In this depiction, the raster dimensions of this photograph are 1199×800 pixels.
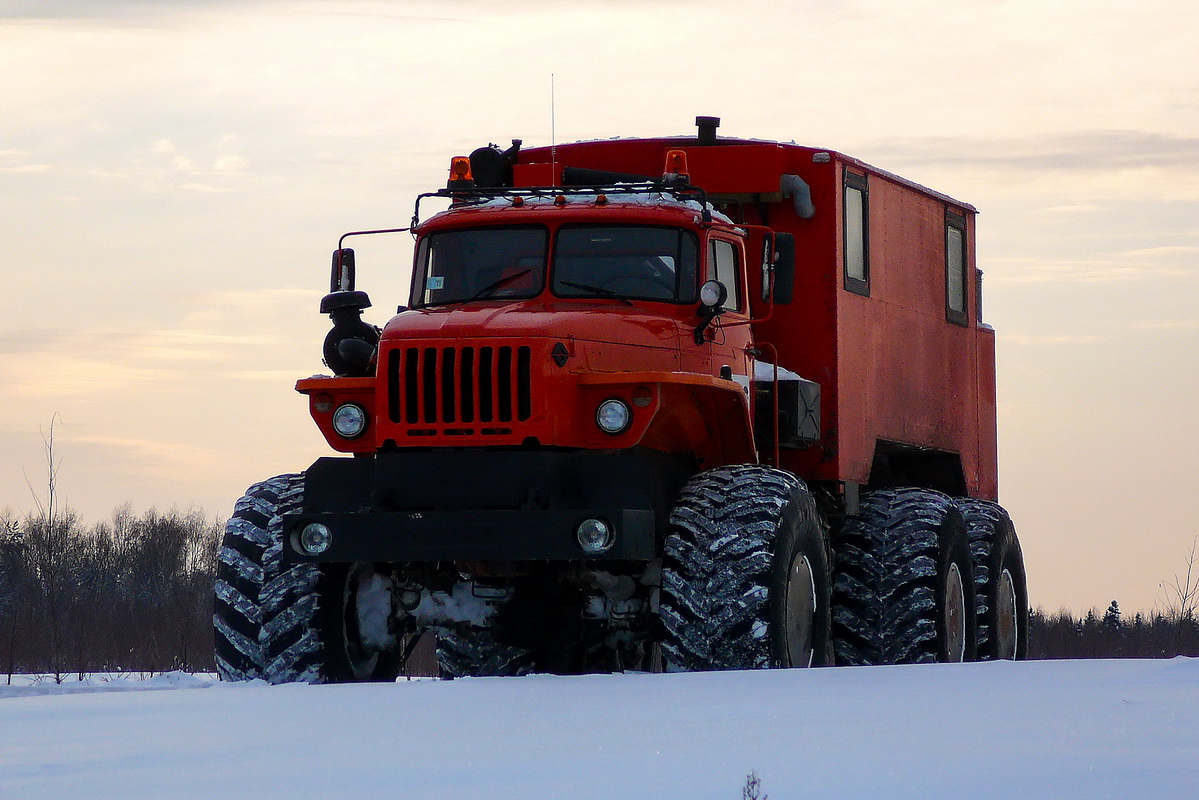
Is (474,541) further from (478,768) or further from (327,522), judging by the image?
(478,768)

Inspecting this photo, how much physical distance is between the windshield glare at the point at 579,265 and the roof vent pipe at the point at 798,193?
2.22 meters

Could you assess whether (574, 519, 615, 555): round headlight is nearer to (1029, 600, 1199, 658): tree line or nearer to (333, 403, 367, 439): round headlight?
(333, 403, 367, 439): round headlight

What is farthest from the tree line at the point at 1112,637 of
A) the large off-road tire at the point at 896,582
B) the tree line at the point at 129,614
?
the large off-road tire at the point at 896,582

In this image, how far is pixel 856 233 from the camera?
52.1 feet

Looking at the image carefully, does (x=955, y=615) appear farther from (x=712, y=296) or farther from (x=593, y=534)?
(x=593, y=534)

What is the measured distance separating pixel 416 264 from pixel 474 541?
10.0 feet

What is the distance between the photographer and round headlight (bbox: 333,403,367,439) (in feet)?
40.3

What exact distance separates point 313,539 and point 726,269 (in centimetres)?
382

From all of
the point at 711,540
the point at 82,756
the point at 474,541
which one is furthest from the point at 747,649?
the point at 82,756

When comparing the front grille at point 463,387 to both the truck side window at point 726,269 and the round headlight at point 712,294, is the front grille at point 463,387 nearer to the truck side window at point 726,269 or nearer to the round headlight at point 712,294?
the round headlight at point 712,294

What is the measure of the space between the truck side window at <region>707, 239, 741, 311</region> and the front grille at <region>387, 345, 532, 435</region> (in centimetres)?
221

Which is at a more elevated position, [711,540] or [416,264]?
[416,264]

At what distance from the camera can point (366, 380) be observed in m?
12.3

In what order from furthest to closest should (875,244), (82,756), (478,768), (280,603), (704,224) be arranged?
1. (875,244)
2. (704,224)
3. (280,603)
4. (82,756)
5. (478,768)
